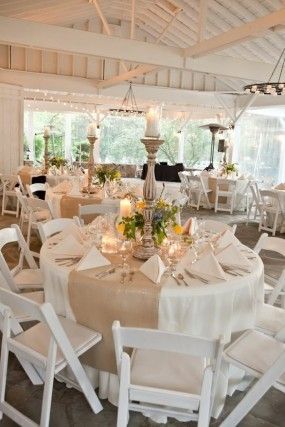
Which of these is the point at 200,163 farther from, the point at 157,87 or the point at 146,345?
the point at 146,345

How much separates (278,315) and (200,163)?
52.4 ft

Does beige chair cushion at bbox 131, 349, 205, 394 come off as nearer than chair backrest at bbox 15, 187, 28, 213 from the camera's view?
Yes

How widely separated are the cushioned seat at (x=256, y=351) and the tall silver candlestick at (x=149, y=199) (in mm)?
821

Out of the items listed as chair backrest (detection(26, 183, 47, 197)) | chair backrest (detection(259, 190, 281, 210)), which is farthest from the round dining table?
chair backrest (detection(259, 190, 281, 210))

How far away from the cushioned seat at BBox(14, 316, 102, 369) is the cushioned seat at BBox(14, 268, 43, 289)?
77 cm

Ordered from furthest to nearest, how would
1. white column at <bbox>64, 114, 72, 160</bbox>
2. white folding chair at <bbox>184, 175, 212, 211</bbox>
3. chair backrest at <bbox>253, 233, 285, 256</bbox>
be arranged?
white column at <bbox>64, 114, 72, 160</bbox>
white folding chair at <bbox>184, 175, 212, 211</bbox>
chair backrest at <bbox>253, 233, 285, 256</bbox>

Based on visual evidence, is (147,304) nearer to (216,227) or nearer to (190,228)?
(190,228)

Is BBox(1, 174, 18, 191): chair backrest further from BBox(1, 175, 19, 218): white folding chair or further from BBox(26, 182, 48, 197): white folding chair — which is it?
BBox(26, 182, 48, 197): white folding chair

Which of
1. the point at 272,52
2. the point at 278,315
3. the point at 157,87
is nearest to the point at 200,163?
the point at 157,87

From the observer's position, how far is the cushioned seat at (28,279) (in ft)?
10.6

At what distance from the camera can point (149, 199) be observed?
2697mm

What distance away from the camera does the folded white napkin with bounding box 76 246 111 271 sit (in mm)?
2516

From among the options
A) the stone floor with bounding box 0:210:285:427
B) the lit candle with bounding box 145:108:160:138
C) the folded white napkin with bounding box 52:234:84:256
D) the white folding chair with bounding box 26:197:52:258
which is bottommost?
the stone floor with bounding box 0:210:285:427

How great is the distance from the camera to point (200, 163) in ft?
60.7
